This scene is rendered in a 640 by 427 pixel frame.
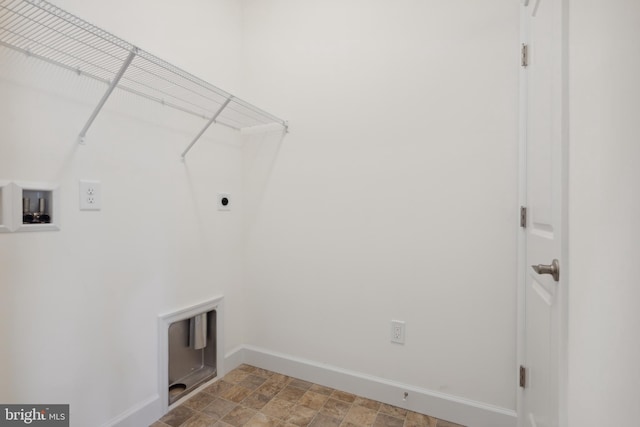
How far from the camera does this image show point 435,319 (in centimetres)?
153

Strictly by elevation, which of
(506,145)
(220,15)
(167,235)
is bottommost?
(167,235)

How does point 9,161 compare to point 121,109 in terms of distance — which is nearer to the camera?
point 9,161

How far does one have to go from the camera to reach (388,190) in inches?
64.2

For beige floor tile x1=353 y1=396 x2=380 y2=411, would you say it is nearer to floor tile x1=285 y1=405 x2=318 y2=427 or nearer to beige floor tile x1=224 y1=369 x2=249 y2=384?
floor tile x1=285 y1=405 x2=318 y2=427

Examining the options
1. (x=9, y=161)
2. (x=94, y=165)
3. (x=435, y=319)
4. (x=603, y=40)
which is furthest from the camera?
(x=435, y=319)

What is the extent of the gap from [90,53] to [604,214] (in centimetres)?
177

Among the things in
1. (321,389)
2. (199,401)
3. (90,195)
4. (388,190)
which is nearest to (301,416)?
(321,389)

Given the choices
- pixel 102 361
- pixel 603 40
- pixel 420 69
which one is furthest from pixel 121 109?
pixel 603 40

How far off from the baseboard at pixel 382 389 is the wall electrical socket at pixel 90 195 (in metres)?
1.28

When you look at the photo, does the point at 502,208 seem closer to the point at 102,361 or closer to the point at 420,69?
the point at 420,69

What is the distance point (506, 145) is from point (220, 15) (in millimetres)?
1928

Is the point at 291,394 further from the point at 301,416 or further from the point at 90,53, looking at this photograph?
the point at 90,53

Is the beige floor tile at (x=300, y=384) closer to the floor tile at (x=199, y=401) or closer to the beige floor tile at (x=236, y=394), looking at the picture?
the beige floor tile at (x=236, y=394)

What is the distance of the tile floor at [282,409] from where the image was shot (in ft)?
4.84
